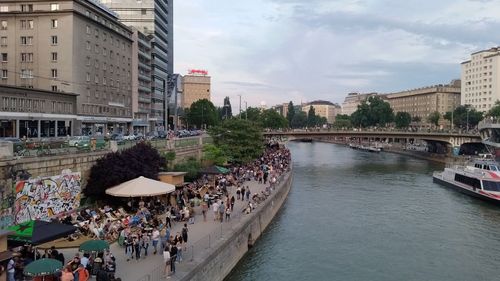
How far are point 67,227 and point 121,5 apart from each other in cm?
9668

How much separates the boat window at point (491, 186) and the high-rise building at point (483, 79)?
5582 inches

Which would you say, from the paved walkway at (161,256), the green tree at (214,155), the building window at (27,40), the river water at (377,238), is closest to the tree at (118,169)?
the paved walkway at (161,256)

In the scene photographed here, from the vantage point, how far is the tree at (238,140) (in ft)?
219

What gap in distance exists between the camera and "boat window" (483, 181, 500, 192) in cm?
5303

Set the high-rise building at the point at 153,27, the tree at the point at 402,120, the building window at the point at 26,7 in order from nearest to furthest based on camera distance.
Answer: the building window at the point at 26,7 → the high-rise building at the point at 153,27 → the tree at the point at 402,120

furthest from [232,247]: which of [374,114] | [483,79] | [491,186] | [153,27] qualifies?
[483,79]

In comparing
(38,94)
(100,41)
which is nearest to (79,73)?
(100,41)

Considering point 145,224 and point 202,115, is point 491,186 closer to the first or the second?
point 145,224

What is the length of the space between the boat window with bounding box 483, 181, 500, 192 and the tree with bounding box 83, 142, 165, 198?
1435 inches

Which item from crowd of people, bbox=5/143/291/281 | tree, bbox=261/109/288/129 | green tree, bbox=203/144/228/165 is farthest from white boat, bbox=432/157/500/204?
tree, bbox=261/109/288/129

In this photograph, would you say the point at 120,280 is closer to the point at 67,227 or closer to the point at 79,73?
the point at 67,227

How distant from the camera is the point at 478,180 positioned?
55.3 meters

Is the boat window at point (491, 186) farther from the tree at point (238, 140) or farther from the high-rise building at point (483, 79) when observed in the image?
the high-rise building at point (483, 79)

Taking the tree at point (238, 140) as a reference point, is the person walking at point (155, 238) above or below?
below
